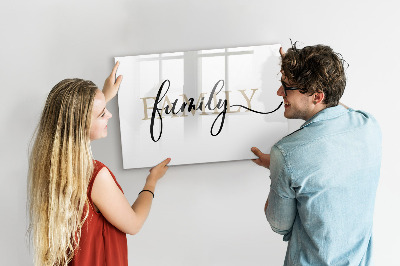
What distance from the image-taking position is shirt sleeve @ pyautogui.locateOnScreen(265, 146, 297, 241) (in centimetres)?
115

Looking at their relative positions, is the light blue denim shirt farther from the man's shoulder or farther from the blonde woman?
the blonde woman

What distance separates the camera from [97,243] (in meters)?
1.26

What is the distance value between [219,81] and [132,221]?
603 mm

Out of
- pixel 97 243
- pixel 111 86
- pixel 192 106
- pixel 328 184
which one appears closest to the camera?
pixel 328 184

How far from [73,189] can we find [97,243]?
0.66 ft

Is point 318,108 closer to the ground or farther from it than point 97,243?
farther from it

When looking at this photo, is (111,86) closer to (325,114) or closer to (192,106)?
(192,106)

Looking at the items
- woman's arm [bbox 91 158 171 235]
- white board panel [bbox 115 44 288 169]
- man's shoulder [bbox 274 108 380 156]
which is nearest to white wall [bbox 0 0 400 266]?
white board panel [bbox 115 44 288 169]

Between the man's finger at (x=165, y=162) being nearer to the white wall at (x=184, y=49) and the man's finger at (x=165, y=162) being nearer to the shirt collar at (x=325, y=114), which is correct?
the white wall at (x=184, y=49)

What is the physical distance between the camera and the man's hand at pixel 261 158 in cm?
156

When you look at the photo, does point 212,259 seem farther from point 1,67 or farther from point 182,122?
point 1,67

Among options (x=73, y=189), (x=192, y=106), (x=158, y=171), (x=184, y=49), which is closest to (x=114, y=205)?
(x=73, y=189)

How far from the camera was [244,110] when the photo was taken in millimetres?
1588

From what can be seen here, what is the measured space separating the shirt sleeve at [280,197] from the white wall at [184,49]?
0.41 metres
